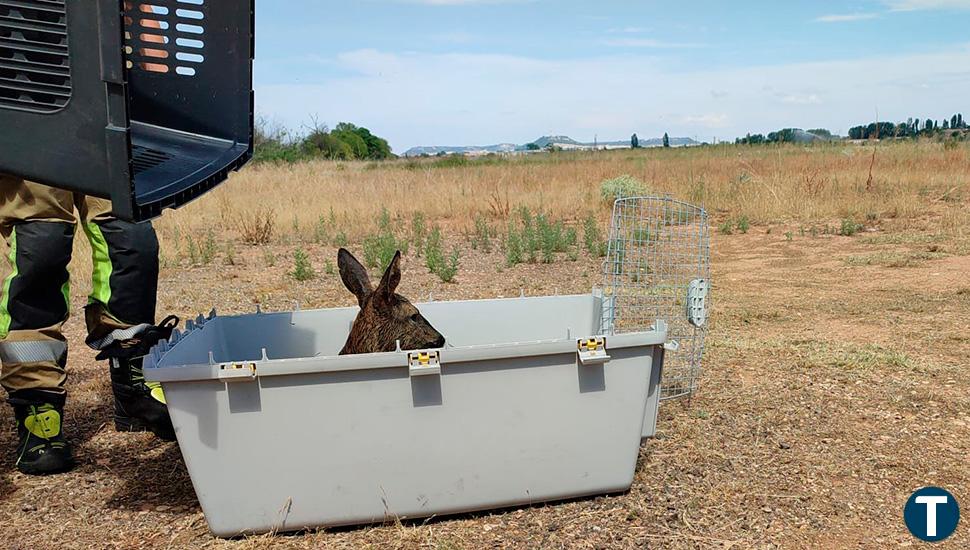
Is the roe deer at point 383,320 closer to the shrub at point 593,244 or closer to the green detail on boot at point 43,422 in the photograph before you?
the green detail on boot at point 43,422

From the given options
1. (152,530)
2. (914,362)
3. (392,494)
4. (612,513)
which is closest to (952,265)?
(914,362)

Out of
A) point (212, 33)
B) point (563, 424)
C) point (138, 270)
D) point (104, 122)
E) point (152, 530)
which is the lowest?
point (152, 530)

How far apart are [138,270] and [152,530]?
3.40 ft

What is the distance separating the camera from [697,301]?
11.4 feet

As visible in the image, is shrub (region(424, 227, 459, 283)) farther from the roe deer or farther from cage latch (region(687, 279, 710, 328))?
the roe deer

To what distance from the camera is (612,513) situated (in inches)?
106

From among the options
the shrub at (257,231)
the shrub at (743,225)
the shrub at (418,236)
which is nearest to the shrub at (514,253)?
the shrub at (418,236)

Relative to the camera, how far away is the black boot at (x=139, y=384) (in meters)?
3.03

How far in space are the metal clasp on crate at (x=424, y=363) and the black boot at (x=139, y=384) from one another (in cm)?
107

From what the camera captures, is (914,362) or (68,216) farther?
(914,362)

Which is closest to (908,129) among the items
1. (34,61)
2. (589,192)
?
(589,192)

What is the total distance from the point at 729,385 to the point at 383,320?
185 centimetres

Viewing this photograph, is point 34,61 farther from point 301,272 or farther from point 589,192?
point 589,192

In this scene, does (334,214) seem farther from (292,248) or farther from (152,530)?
(152,530)
